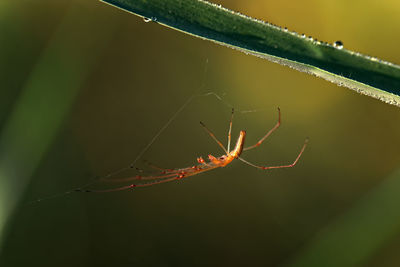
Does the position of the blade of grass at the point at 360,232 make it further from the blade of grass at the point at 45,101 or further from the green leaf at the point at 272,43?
the blade of grass at the point at 45,101

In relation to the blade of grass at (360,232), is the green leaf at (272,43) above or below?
above

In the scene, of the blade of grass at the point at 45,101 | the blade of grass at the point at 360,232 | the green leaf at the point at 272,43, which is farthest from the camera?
the blade of grass at the point at 360,232

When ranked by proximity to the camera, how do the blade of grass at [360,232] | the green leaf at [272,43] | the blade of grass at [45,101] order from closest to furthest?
the green leaf at [272,43]
the blade of grass at [45,101]
the blade of grass at [360,232]

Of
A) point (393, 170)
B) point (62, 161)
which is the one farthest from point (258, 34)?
point (62, 161)

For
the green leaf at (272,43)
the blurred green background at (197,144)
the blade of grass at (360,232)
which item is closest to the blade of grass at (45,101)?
the blurred green background at (197,144)

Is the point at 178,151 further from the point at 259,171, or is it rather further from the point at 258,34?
the point at 258,34

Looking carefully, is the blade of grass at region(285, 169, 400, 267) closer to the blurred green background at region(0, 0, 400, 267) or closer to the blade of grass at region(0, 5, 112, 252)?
the blurred green background at region(0, 0, 400, 267)

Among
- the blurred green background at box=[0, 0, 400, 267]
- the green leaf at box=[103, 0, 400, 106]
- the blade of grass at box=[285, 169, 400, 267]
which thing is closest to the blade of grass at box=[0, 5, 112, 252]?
the blurred green background at box=[0, 0, 400, 267]

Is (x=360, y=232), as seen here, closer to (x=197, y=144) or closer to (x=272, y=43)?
(x=197, y=144)

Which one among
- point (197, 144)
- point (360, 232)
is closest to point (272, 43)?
point (197, 144)
